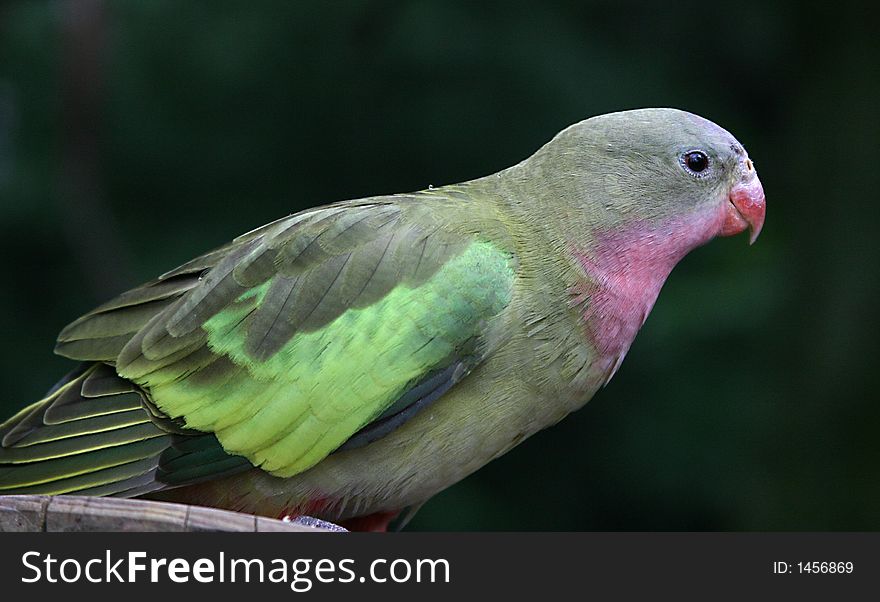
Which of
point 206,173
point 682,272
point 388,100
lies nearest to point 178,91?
point 206,173

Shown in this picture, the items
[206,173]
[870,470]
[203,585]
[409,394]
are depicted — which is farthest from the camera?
[206,173]

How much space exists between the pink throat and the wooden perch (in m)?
1.10

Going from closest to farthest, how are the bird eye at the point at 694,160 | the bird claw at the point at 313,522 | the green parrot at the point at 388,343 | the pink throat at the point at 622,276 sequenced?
the bird claw at the point at 313,522 < the green parrot at the point at 388,343 < the pink throat at the point at 622,276 < the bird eye at the point at 694,160

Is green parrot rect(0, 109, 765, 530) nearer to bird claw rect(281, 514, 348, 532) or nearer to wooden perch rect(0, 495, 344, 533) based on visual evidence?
bird claw rect(281, 514, 348, 532)

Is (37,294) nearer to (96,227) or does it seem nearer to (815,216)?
(96,227)

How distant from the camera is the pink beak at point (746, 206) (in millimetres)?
3035

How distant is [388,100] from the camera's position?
547 cm

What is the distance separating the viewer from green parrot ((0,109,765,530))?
8.98ft

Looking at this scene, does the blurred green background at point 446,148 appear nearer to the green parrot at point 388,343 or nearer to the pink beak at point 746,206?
the pink beak at point 746,206

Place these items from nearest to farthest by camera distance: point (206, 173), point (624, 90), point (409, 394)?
point (409, 394), point (624, 90), point (206, 173)

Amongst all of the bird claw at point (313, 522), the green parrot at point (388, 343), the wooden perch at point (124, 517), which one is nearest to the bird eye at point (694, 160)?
the green parrot at point (388, 343)

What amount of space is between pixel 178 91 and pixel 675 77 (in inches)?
102

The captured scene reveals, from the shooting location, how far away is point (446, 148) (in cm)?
544

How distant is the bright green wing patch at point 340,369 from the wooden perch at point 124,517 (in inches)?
23.6
